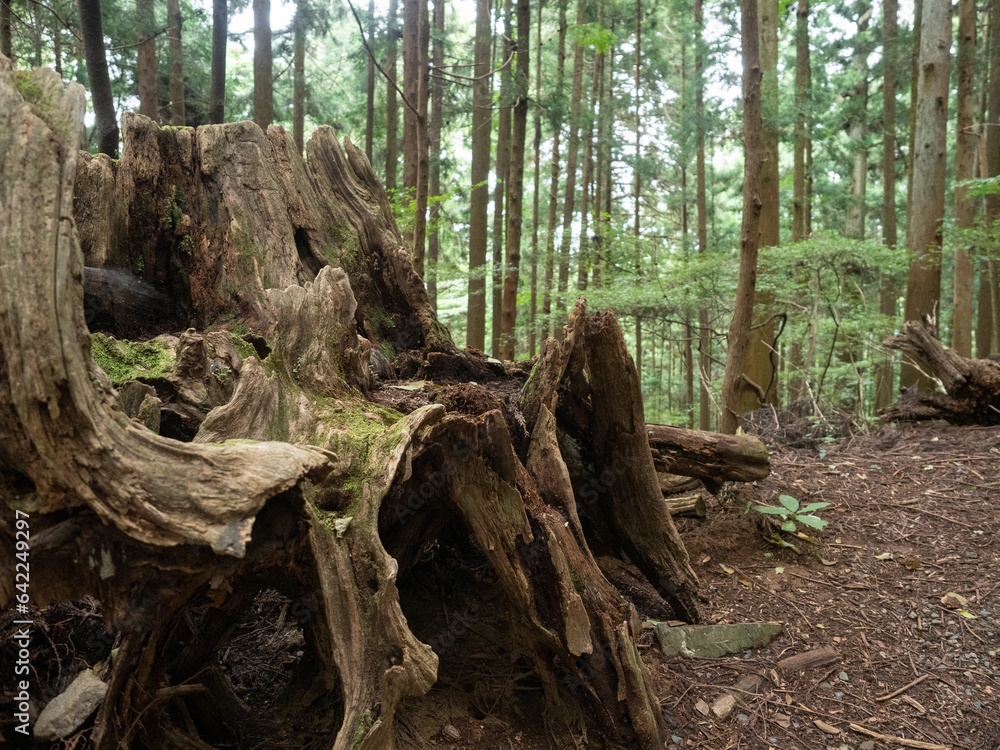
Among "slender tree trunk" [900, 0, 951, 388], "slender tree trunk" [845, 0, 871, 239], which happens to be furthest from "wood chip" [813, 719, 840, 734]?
"slender tree trunk" [845, 0, 871, 239]

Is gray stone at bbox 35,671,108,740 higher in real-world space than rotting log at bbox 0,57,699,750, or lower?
lower

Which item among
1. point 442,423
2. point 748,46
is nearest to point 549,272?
point 748,46

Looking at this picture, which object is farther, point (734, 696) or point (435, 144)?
point (435, 144)

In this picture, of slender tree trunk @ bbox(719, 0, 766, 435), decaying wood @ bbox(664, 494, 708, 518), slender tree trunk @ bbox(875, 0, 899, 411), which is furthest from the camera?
slender tree trunk @ bbox(875, 0, 899, 411)

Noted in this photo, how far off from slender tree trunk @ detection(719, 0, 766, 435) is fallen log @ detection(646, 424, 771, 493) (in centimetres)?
226

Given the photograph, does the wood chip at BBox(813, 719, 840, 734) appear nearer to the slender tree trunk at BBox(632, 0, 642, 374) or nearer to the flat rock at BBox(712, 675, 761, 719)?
the flat rock at BBox(712, 675, 761, 719)

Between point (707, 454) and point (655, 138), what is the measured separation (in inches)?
718

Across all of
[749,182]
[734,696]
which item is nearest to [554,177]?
[749,182]

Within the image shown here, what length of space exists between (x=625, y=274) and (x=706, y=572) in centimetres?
843

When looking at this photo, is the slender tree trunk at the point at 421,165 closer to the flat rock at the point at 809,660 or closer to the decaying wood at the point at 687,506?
the decaying wood at the point at 687,506

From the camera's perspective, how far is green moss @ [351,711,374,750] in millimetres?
1982

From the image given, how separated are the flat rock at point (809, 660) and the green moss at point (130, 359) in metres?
3.40

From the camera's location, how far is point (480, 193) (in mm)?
12242

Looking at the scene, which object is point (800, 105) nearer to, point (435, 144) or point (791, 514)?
point (435, 144)
